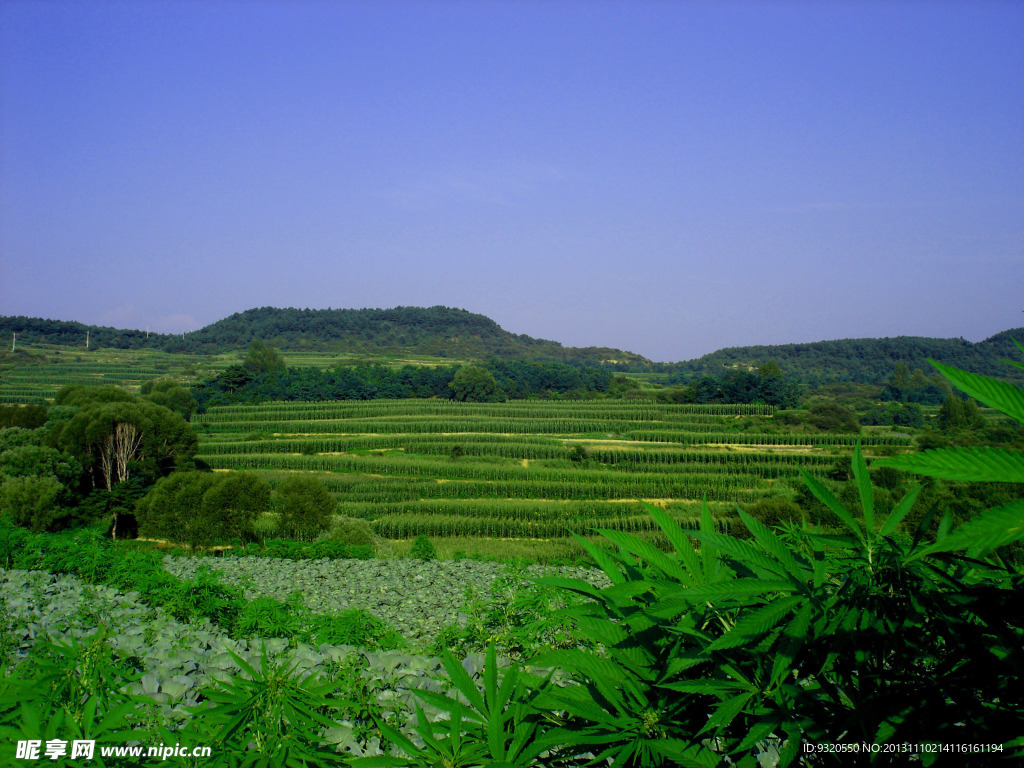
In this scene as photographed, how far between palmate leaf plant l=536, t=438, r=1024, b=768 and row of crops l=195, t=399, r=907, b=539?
2780 cm

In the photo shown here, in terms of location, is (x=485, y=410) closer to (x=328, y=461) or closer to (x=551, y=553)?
(x=328, y=461)

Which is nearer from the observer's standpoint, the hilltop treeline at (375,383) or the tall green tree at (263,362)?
the hilltop treeline at (375,383)

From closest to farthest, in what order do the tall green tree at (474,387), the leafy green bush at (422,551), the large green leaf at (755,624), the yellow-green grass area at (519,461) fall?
the large green leaf at (755,624) < the leafy green bush at (422,551) < the yellow-green grass area at (519,461) < the tall green tree at (474,387)

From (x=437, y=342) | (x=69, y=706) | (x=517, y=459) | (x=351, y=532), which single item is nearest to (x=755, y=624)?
(x=69, y=706)

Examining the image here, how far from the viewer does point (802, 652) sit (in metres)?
1.53

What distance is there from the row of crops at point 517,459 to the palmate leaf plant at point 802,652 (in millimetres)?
27799

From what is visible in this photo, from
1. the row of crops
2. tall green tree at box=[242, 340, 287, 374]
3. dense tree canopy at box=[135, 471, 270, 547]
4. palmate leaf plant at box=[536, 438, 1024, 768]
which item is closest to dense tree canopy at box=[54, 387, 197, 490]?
the row of crops

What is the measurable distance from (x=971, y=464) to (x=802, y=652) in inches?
28.2

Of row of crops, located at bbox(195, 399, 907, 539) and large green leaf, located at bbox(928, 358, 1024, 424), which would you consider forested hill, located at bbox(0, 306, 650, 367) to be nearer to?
row of crops, located at bbox(195, 399, 907, 539)

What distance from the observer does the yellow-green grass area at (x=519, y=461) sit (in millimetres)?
35719

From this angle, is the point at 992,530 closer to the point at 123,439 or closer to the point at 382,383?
the point at 123,439

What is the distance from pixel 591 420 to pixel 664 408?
366 inches

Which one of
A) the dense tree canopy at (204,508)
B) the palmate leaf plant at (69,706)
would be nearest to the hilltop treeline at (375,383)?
the dense tree canopy at (204,508)

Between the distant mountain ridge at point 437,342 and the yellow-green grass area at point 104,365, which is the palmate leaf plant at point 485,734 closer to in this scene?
the yellow-green grass area at point 104,365
